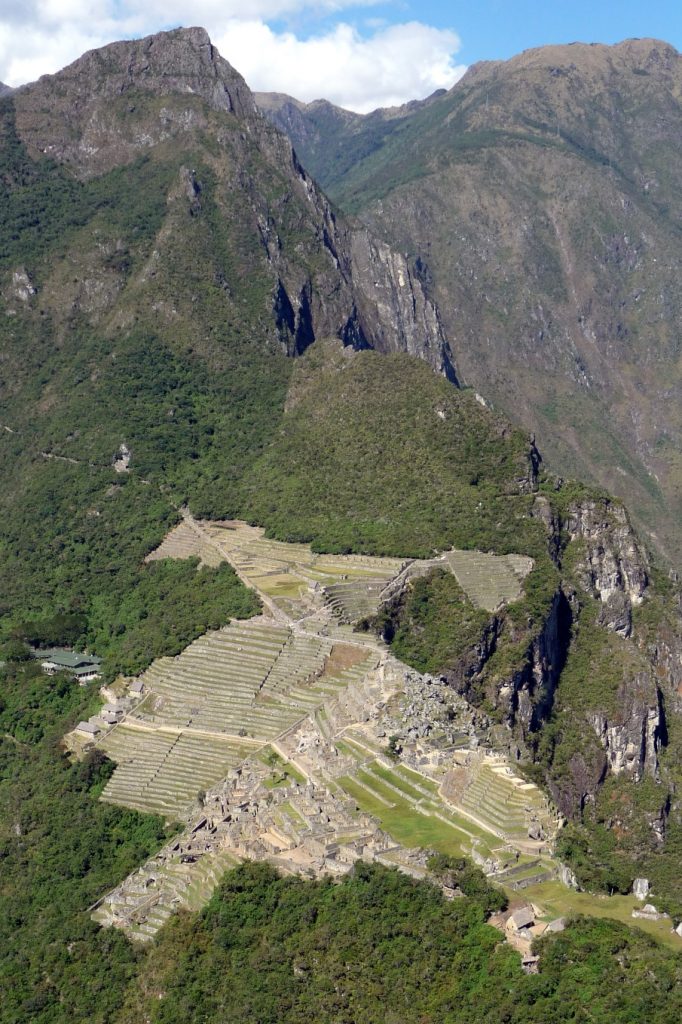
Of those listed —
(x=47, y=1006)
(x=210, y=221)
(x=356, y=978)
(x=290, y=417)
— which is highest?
(x=210, y=221)

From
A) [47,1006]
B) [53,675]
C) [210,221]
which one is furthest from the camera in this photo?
[210,221]

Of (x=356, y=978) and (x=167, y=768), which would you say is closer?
(x=356, y=978)

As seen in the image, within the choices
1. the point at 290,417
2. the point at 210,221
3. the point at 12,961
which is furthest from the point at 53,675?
the point at 210,221

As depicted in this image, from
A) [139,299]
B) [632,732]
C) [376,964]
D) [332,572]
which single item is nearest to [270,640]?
[332,572]

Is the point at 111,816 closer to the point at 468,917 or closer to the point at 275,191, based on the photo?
the point at 468,917

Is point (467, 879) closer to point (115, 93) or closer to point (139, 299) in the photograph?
point (139, 299)

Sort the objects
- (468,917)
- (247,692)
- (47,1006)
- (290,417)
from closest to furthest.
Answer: (468,917) → (47,1006) → (247,692) → (290,417)

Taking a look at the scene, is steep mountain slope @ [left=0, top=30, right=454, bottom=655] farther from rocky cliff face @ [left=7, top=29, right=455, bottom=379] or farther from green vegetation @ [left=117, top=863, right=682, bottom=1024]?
green vegetation @ [left=117, top=863, right=682, bottom=1024]
